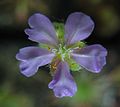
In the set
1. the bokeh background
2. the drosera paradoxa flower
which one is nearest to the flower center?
the drosera paradoxa flower

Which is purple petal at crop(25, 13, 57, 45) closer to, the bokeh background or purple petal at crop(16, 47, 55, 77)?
purple petal at crop(16, 47, 55, 77)

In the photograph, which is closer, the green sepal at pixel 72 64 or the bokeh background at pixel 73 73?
the green sepal at pixel 72 64

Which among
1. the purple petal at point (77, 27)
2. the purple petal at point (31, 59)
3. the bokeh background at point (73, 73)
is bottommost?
the bokeh background at point (73, 73)

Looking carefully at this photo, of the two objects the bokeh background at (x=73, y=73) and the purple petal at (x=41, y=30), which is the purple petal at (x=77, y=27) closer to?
the purple petal at (x=41, y=30)

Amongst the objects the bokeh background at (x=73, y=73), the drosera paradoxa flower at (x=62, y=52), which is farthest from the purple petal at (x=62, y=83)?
the bokeh background at (x=73, y=73)

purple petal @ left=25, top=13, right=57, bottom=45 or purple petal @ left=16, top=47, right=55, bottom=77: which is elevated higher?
purple petal @ left=25, top=13, right=57, bottom=45

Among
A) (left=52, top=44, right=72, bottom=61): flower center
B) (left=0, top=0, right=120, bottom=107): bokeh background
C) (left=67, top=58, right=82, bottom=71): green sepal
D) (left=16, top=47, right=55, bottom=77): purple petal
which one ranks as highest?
(left=16, top=47, right=55, bottom=77): purple petal
